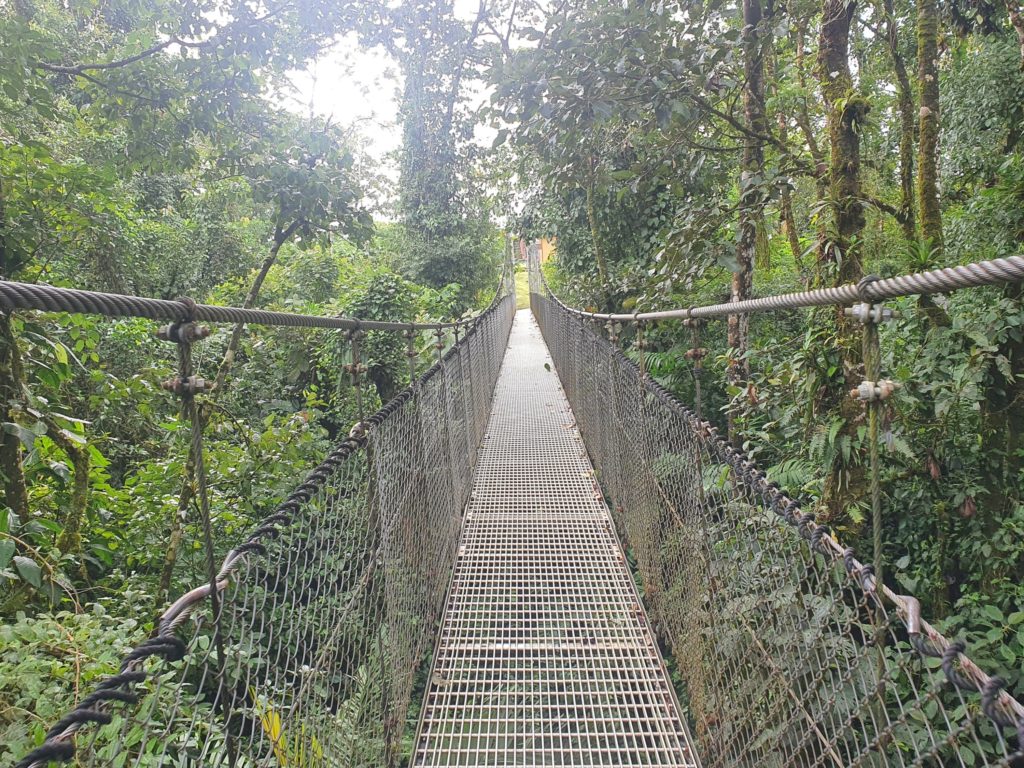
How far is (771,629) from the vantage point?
1194 mm

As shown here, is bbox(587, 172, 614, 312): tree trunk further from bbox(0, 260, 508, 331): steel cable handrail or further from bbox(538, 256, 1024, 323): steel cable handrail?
bbox(0, 260, 508, 331): steel cable handrail

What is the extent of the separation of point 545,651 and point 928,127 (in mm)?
2800

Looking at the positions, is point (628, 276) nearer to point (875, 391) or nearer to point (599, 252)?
point (599, 252)

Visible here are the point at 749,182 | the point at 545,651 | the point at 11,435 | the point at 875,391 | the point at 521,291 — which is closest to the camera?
the point at 875,391

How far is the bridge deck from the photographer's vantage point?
166cm

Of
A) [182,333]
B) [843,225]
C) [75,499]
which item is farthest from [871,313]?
[75,499]

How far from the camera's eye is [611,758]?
1.60 m

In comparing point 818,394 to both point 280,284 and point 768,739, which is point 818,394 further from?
point 280,284

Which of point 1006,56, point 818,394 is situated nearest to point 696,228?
point 818,394

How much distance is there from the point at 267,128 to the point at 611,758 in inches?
135

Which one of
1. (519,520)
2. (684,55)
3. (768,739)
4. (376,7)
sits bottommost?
(519,520)

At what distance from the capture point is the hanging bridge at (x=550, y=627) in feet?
2.38

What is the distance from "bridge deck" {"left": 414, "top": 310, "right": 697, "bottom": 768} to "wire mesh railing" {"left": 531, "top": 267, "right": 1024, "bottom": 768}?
0.15 meters

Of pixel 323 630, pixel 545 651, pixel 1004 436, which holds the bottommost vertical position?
pixel 545 651
